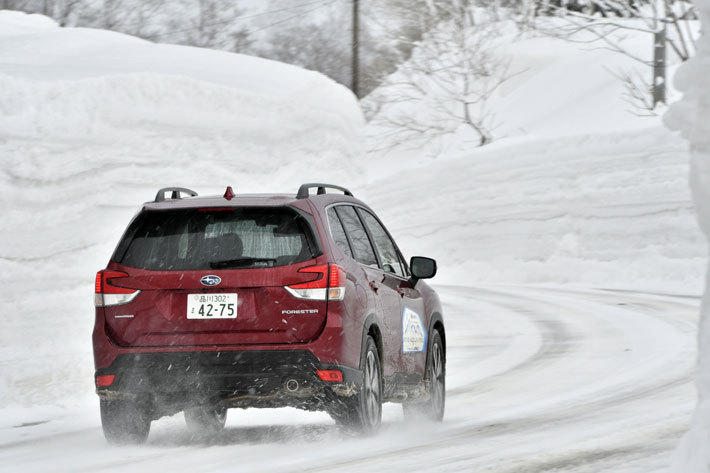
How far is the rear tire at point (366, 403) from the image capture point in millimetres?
7992

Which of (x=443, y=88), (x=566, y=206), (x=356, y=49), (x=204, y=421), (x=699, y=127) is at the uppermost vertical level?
(x=699, y=127)

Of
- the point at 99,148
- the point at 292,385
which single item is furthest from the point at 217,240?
the point at 99,148

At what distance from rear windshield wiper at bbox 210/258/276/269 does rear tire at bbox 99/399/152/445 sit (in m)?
1.02

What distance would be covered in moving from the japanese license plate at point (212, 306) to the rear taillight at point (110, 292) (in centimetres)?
37

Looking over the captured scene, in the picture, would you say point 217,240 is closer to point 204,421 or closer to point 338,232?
point 338,232

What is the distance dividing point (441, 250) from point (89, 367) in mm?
27033

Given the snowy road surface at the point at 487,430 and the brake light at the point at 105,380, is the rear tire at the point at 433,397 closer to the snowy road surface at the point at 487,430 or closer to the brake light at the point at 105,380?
the snowy road surface at the point at 487,430

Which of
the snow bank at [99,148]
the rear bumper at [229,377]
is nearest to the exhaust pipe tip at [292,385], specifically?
the rear bumper at [229,377]

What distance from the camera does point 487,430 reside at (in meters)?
8.70

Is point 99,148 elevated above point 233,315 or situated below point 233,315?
below

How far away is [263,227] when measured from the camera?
26.5 ft

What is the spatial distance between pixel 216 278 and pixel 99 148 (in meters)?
12.6

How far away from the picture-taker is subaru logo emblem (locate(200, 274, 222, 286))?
782 cm

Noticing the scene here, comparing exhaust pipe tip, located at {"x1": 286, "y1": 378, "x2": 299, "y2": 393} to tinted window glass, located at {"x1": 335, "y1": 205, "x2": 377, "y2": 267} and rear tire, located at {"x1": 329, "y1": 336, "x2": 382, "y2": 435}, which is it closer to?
rear tire, located at {"x1": 329, "y1": 336, "x2": 382, "y2": 435}
